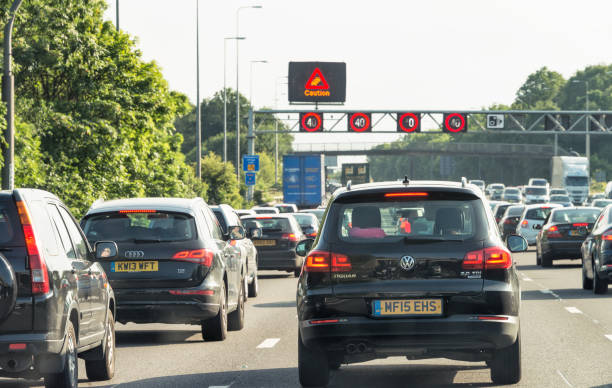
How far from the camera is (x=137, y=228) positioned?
527 inches

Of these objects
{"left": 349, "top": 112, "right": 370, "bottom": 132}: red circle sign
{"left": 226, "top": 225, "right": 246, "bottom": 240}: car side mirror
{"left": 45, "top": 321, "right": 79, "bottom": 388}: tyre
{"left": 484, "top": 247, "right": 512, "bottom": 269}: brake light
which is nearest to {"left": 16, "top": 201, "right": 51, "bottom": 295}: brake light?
{"left": 45, "top": 321, "right": 79, "bottom": 388}: tyre

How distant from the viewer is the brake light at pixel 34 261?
805 cm

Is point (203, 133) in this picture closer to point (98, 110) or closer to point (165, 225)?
point (98, 110)

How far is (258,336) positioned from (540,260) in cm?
1789

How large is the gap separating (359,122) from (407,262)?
6111cm

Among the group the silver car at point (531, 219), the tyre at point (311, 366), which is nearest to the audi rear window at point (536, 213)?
the silver car at point (531, 219)

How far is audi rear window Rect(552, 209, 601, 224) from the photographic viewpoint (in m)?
29.8

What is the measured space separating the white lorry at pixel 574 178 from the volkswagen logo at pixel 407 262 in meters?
80.9

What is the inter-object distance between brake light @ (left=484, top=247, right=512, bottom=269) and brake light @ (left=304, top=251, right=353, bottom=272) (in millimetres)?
986

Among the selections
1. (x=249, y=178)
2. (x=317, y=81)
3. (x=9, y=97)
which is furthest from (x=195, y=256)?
(x=317, y=81)

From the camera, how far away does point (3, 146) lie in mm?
26078

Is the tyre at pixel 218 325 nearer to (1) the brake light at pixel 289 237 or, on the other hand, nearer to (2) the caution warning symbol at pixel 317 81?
(1) the brake light at pixel 289 237

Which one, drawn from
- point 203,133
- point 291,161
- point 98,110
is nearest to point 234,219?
point 98,110

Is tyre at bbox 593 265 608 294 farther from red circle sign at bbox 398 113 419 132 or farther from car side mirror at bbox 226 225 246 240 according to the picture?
red circle sign at bbox 398 113 419 132
